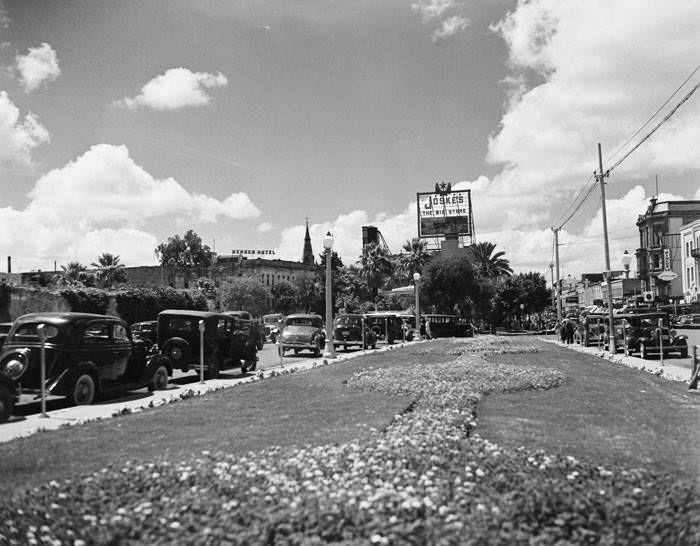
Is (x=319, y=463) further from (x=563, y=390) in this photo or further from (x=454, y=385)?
(x=563, y=390)

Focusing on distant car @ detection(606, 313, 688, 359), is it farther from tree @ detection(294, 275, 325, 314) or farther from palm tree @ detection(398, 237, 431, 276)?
tree @ detection(294, 275, 325, 314)

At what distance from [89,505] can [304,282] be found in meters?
97.2

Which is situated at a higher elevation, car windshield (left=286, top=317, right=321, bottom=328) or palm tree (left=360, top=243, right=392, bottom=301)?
palm tree (left=360, top=243, right=392, bottom=301)

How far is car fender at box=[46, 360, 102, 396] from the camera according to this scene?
12.5 meters

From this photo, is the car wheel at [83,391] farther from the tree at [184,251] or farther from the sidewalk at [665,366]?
the tree at [184,251]

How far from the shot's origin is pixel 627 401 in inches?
500

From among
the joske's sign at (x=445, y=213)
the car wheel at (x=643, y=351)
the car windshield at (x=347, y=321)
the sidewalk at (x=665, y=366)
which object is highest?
the joske's sign at (x=445, y=213)

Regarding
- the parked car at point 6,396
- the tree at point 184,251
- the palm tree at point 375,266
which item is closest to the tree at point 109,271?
the tree at point 184,251

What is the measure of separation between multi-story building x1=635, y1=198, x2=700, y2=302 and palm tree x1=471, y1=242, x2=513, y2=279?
24212mm

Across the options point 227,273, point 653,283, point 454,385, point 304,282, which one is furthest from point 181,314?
point 227,273

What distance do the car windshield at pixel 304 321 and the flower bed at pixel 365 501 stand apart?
24718 millimetres

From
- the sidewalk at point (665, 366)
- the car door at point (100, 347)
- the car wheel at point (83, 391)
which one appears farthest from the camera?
the sidewalk at point (665, 366)

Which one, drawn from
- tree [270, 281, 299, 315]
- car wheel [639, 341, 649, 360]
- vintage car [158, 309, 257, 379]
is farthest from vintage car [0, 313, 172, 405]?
tree [270, 281, 299, 315]

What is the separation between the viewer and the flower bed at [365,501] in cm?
482
